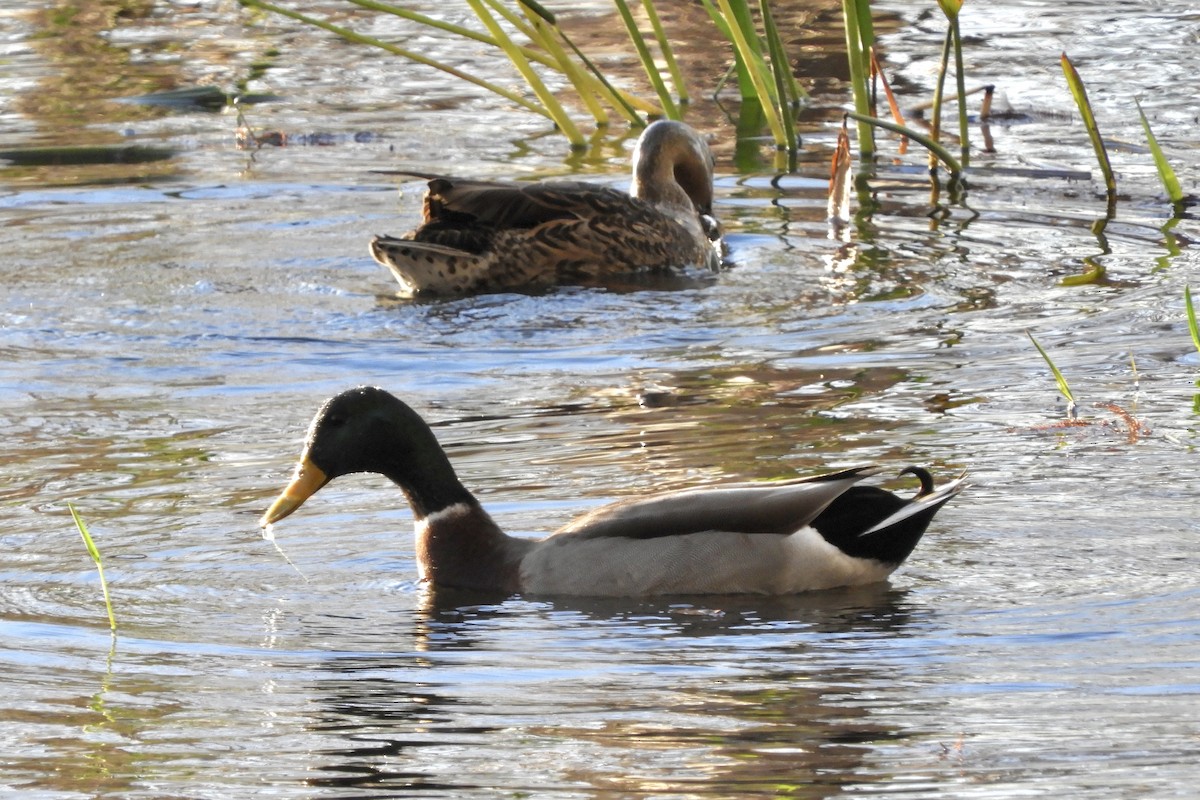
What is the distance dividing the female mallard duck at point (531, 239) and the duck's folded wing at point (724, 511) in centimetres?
433

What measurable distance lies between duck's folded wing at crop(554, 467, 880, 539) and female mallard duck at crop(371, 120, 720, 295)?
4.33 m

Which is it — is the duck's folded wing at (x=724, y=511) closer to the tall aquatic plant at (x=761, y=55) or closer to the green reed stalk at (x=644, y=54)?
the tall aquatic plant at (x=761, y=55)

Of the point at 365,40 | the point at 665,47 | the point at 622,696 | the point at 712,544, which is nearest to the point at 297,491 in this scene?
the point at 712,544

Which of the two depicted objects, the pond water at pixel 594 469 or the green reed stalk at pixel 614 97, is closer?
the pond water at pixel 594 469

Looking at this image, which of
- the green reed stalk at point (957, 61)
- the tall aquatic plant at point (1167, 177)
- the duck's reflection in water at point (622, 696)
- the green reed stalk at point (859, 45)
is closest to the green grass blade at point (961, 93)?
the green reed stalk at point (957, 61)

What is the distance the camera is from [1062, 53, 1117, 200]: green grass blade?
1000 centimetres

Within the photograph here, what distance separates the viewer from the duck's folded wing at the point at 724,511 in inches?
246

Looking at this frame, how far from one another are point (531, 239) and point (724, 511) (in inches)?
187

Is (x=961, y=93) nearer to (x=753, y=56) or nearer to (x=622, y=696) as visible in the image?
(x=753, y=56)

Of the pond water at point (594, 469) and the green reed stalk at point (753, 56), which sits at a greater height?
the green reed stalk at point (753, 56)

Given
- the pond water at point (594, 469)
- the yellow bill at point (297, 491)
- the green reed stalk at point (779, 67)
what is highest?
the green reed stalk at point (779, 67)

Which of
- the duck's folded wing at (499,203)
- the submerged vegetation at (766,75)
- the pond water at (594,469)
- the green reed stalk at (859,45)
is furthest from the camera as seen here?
the green reed stalk at (859,45)

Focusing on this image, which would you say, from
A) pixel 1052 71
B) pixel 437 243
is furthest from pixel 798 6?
pixel 437 243

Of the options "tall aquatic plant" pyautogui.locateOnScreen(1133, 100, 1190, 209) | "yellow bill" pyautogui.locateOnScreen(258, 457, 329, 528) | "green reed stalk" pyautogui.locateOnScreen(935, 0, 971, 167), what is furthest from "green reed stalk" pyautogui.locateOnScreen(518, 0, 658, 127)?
"yellow bill" pyautogui.locateOnScreen(258, 457, 329, 528)
